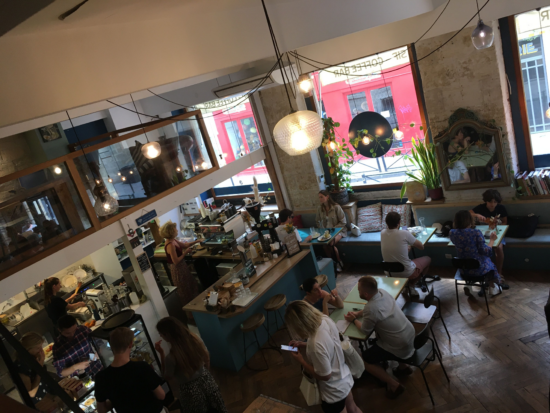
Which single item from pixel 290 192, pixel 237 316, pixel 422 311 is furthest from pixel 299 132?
pixel 290 192

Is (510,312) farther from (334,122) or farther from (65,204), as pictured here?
(65,204)

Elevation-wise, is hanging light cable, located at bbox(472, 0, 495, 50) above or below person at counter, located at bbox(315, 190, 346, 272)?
above

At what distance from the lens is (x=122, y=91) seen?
9.77 ft

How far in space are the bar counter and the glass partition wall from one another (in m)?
1.70

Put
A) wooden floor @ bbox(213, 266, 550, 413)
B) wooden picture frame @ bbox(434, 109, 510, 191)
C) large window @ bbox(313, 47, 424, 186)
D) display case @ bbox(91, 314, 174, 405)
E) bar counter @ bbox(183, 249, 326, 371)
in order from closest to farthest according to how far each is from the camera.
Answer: wooden floor @ bbox(213, 266, 550, 413) < display case @ bbox(91, 314, 174, 405) < bar counter @ bbox(183, 249, 326, 371) < wooden picture frame @ bbox(434, 109, 510, 191) < large window @ bbox(313, 47, 424, 186)

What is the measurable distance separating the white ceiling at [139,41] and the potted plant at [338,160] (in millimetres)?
2879

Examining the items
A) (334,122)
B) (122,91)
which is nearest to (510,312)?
(334,122)

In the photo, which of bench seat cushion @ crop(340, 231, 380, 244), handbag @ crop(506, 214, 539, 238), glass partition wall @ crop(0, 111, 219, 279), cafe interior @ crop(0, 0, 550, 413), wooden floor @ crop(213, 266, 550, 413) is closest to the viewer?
cafe interior @ crop(0, 0, 550, 413)

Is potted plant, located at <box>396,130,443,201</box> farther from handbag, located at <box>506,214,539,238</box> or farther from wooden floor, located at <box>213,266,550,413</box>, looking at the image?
wooden floor, located at <box>213,266,550,413</box>

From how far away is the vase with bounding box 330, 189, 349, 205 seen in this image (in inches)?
320

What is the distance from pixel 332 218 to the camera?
7.74 m

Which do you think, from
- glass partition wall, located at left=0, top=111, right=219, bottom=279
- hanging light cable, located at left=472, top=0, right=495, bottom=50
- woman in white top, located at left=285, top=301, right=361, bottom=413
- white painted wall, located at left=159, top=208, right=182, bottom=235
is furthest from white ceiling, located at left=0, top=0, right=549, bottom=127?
white painted wall, located at left=159, top=208, right=182, bottom=235

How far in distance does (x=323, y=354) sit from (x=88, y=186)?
364 centimetres

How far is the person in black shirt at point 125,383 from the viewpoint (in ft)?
11.0
